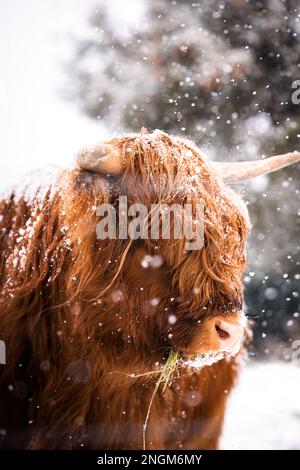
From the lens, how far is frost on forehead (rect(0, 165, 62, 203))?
1854 mm

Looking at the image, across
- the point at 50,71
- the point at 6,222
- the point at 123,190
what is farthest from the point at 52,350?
the point at 50,71

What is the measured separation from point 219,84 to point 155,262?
90cm

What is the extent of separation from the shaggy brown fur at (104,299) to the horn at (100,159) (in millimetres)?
50

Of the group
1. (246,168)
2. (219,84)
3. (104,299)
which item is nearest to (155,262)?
(104,299)

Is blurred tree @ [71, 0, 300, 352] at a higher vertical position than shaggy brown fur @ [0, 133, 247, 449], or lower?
higher

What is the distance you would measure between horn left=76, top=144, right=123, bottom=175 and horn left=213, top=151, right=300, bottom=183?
16.1 inches

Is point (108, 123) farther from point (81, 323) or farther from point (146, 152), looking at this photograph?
point (81, 323)

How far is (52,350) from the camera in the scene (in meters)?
1.79

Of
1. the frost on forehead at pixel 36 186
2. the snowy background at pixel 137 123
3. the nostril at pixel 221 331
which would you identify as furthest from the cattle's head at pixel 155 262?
the snowy background at pixel 137 123

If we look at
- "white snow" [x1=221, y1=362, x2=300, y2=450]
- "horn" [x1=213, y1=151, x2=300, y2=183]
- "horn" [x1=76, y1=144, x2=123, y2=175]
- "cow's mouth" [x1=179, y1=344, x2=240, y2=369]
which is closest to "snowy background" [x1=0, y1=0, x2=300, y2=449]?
"white snow" [x1=221, y1=362, x2=300, y2=450]

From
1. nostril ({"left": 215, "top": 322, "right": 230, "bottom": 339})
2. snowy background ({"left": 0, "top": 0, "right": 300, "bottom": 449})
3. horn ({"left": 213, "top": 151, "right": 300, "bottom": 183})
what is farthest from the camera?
snowy background ({"left": 0, "top": 0, "right": 300, "bottom": 449})

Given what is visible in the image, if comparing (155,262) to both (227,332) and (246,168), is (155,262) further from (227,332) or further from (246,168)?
(246,168)

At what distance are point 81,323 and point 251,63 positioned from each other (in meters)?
1.34

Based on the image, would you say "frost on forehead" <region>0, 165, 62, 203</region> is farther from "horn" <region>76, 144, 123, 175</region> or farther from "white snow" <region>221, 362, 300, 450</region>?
"white snow" <region>221, 362, 300, 450</region>
